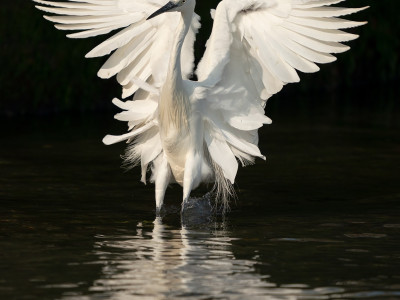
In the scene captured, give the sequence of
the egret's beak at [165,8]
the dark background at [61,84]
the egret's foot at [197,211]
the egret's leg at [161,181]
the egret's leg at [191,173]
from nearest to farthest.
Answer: the egret's beak at [165,8] → the egret's leg at [191,173] → the egret's foot at [197,211] → the egret's leg at [161,181] → the dark background at [61,84]

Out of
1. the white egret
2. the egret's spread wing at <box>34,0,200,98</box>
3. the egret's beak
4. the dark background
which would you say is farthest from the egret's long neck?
the dark background

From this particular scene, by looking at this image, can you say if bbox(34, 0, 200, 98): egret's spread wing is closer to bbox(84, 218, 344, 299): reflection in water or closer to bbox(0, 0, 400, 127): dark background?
bbox(84, 218, 344, 299): reflection in water

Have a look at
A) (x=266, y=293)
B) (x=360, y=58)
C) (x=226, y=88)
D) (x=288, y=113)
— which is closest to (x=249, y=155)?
(x=226, y=88)

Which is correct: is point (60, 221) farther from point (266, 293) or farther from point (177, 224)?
point (266, 293)

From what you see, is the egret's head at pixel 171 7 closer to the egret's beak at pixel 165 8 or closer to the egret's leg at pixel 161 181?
the egret's beak at pixel 165 8

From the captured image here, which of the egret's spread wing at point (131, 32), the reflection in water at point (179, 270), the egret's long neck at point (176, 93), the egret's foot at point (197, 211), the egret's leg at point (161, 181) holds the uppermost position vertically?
the egret's spread wing at point (131, 32)

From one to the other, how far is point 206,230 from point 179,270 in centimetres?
171

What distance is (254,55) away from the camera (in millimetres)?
10258

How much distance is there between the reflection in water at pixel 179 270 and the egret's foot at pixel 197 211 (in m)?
0.34

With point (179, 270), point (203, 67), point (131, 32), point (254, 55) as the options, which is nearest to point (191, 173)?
point (203, 67)

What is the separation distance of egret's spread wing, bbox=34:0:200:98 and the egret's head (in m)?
0.67

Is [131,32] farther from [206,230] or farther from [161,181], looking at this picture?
[206,230]

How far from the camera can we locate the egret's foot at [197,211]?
33.7 ft

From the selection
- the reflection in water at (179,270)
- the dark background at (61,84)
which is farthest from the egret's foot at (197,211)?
the dark background at (61,84)
